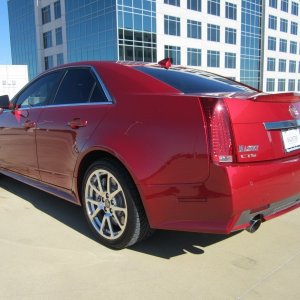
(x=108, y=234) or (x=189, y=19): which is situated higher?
(x=189, y=19)

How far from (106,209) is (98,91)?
40.8 inches

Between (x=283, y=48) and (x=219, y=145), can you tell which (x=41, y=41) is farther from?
(x=219, y=145)

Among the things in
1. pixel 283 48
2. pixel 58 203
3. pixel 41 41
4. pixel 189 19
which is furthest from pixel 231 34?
pixel 58 203

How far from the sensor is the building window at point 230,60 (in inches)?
2058

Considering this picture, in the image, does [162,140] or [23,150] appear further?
[23,150]

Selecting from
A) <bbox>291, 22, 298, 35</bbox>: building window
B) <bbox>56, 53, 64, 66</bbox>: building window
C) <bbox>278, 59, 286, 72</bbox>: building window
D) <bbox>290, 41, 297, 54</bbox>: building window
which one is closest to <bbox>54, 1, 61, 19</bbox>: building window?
<bbox>56, 53, 64, 66</bbox>: building window

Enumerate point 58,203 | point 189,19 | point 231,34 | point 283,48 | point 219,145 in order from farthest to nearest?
point 283,48, point 231,34, point 189,19, point 58,203, point 219,145

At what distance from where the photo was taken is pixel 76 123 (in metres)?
3.47

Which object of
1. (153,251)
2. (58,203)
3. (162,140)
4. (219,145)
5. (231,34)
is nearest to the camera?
(219,145)

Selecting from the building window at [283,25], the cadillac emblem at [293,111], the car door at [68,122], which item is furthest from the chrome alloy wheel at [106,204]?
the building window at [283,25]

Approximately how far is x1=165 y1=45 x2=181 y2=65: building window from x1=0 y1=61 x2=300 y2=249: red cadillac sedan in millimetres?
42032

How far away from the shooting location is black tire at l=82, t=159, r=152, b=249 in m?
3.02

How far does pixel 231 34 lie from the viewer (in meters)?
52.5

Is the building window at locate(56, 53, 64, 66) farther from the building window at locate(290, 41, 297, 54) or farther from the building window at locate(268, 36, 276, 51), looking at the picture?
the building window at locate(290, 41, 297, 54)
